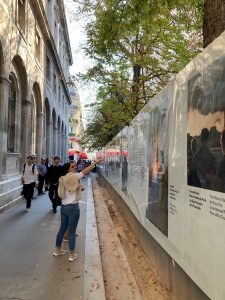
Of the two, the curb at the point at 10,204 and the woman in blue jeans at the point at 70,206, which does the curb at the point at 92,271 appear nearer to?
the woman in blue jeans at the point at 70,206

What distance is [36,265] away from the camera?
611 cm

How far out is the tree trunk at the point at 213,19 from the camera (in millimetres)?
5082

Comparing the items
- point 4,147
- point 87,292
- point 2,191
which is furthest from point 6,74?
point 87,292

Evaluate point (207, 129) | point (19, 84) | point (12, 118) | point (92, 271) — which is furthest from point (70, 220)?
point (19, 84)

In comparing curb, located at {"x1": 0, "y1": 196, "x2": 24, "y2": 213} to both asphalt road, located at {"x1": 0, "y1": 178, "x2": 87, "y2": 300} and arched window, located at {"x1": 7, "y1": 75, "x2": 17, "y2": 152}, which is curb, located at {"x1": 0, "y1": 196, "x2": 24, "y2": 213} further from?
arched window, located at {"x1": 7, "y1": 75, "x2": 17, "y2": 152}

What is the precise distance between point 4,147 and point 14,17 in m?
5.32

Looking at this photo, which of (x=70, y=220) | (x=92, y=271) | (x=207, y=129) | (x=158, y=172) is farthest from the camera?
(x=70, y=220)

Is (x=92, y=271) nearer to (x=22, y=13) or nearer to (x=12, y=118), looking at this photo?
(x=12, y=118)

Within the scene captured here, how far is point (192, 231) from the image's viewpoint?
3.71 metres

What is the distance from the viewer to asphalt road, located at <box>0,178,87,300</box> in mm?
4936

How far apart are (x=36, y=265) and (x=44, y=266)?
0.14m

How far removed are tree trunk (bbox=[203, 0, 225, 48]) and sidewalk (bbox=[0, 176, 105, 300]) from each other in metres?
3.75

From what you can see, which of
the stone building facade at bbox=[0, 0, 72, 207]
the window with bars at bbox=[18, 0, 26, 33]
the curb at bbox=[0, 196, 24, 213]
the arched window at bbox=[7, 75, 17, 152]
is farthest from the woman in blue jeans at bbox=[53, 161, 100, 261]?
the window with bars at bbox=[18, 0, 26, 33]

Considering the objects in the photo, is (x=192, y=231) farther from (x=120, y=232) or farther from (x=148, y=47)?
(x=148, y=47)
